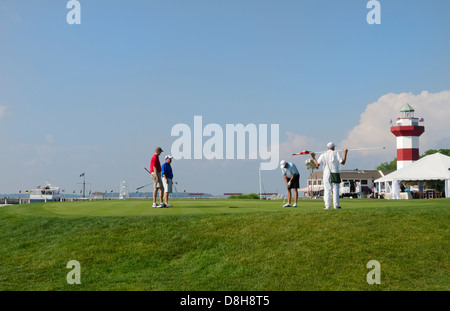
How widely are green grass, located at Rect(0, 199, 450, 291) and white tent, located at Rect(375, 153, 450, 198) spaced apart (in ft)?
116

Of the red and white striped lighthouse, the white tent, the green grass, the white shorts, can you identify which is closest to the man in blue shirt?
the white shorts

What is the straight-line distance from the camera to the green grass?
11.2 metres

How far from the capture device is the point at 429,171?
5006 cm

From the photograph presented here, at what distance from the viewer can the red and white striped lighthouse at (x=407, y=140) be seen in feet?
225

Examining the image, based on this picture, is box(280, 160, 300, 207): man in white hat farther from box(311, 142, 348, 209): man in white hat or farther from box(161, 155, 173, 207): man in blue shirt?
box(161, 155, 173, 207): man in blue shirt

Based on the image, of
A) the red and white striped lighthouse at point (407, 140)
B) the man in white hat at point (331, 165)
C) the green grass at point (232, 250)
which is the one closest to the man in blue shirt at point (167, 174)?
the green grass at point (232, 250)

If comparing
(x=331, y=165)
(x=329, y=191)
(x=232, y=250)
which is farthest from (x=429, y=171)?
(x=232, y=250)

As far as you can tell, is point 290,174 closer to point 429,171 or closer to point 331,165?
point 331,165

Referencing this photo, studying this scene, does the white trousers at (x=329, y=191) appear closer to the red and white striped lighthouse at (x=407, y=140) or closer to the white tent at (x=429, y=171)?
the white tent at (x=429, y=171)

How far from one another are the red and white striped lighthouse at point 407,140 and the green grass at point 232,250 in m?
55.1
